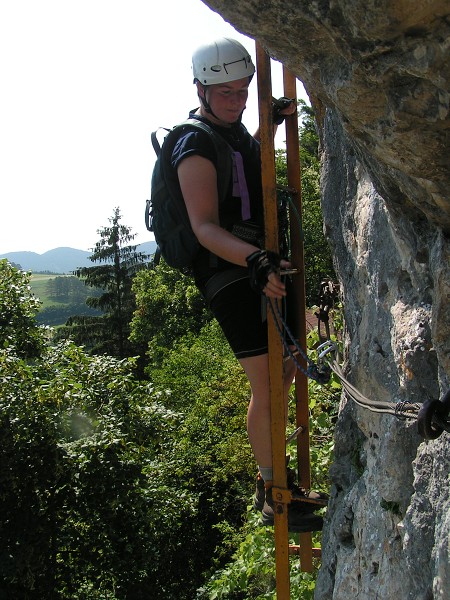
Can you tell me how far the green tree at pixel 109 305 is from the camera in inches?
1602

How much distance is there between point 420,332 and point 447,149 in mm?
877

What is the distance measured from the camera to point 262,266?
3219mm

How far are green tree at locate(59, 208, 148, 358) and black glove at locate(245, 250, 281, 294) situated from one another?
3753cm

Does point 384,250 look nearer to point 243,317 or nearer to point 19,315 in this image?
point 243,317

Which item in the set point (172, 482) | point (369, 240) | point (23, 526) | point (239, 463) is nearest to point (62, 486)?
point (23, 526)

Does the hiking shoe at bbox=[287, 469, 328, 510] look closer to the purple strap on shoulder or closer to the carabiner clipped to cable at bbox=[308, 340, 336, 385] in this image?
the carabiner clipped to cable at bbox=[308, 340, 336, 385]

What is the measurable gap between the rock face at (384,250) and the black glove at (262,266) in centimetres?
41

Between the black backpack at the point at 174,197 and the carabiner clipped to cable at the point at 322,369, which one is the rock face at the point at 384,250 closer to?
the carabiner clipped to cable at the point at 322,369

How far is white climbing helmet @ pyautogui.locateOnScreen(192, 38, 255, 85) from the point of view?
366cm

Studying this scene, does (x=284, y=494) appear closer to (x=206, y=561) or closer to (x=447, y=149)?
(x=447, y=149)

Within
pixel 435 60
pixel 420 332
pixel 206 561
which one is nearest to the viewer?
pixel 435 60

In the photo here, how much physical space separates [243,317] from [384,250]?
3.44ft

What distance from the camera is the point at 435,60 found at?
1736 millimetres

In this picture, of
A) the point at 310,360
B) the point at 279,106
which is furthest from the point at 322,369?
the point at 279,106
